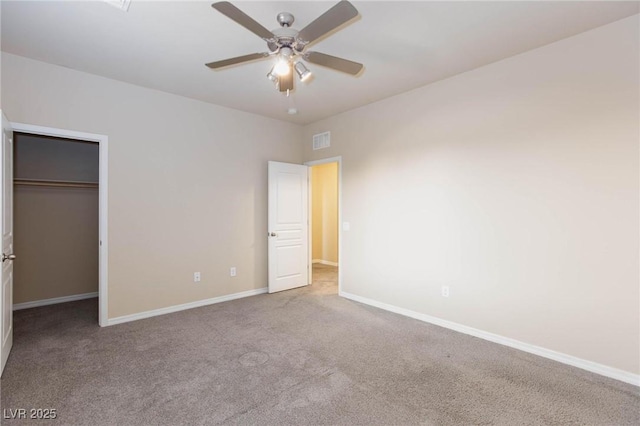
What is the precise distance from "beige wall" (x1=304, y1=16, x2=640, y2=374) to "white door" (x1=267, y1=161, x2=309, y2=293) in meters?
1.44

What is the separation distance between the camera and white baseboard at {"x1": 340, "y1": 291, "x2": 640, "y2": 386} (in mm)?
2439

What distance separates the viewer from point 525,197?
9.58 ft

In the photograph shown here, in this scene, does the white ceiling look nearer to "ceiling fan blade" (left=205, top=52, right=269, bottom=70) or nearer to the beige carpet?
"ceiling fan blade" (left=205, top=52, right=269, bottom=70)

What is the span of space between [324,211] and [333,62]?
5.55 m

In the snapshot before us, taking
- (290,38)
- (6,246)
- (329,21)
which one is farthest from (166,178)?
(329,21)

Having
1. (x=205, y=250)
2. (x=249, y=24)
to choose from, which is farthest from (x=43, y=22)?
(x=205, y=250)

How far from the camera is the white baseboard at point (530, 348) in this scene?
244 centimetres

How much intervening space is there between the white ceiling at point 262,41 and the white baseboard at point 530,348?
2686 mm

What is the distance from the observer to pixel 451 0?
221 cm

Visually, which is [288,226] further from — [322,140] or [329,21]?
[329,21]

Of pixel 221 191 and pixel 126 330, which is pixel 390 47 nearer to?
pixel 221 191

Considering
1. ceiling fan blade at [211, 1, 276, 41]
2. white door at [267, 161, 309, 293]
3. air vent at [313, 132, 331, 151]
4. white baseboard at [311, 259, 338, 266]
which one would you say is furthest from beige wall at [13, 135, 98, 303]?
white baseboard at [311, 259, 338, 266]

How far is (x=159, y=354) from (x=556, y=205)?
3.72 m

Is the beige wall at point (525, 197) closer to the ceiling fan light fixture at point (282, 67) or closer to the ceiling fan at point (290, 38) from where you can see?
the ceiling fan at point (290, 38)
